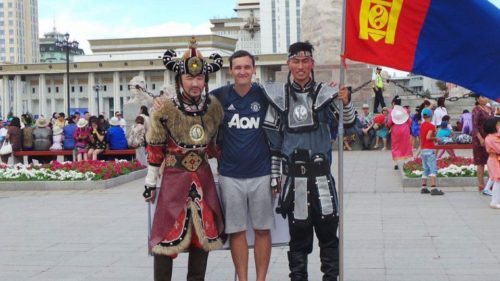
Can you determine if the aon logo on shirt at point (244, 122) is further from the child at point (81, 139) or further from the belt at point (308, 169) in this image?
the child at point (81, 139)

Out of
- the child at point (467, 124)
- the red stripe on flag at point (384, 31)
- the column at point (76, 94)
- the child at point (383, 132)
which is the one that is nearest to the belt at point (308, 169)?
the red stripe on flag at point (384, 31)

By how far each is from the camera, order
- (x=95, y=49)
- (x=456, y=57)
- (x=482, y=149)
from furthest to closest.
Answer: (x=95, y=49), (x=482, y=149), (x=456, y=57)

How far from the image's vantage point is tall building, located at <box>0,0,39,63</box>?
481 feet

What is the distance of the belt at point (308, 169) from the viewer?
532cm

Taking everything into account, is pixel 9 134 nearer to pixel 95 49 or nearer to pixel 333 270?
pixel 333 270

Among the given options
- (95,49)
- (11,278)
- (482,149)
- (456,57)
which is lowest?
(11,278)

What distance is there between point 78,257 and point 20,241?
1.33 metres

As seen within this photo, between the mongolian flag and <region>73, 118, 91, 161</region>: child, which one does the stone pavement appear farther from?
<region>73, 118, 91, 161</region>: child

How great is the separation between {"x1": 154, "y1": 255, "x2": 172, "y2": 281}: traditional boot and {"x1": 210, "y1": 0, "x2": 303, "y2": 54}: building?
359 feet

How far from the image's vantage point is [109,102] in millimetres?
95688

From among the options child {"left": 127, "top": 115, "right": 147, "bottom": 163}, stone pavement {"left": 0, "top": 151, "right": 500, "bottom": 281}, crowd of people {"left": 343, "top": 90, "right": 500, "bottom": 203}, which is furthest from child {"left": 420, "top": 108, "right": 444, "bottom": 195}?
child {"left": 127, "top": 115, "right": 147, "bottom": 163}

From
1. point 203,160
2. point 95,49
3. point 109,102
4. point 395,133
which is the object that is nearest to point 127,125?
point 395,133

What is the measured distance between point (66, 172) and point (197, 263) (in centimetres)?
915

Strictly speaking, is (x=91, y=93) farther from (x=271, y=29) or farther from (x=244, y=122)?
(x=244, y=122)
